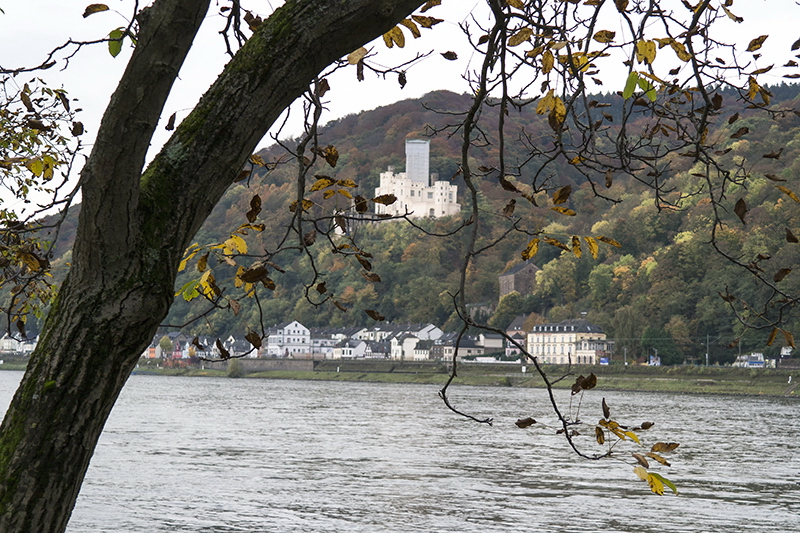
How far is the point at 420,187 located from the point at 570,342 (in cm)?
6415

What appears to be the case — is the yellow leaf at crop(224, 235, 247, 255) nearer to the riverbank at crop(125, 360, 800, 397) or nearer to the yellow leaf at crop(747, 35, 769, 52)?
the yellow leaf at crop(747, 35, 769, 52)

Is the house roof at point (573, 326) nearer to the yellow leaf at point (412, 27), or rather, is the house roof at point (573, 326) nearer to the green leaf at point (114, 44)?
the yellow leaf at point (412, 27)

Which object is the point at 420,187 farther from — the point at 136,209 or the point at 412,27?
the point at 136,209

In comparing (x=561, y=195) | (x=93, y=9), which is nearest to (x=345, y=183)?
(x=561, y=195)

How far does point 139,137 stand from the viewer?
7.53ft

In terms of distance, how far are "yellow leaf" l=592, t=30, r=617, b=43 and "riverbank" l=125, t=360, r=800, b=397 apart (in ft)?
180

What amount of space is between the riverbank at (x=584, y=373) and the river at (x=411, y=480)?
2706 cm

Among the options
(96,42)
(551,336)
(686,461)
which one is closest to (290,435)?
(686,461)

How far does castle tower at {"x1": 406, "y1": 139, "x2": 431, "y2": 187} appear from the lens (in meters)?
152

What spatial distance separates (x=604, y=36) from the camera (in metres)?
3.27

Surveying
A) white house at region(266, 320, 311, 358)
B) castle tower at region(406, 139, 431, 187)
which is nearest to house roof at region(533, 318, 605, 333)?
white house at region(266, 320, 311, 358)

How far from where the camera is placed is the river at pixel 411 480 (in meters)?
15.6

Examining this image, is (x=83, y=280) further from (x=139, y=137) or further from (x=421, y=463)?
(x=421, y=463)

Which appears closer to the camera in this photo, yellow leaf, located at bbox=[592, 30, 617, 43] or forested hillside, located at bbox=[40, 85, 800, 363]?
yellow leaf, located at bbox=[592, 30, 617, 43]
